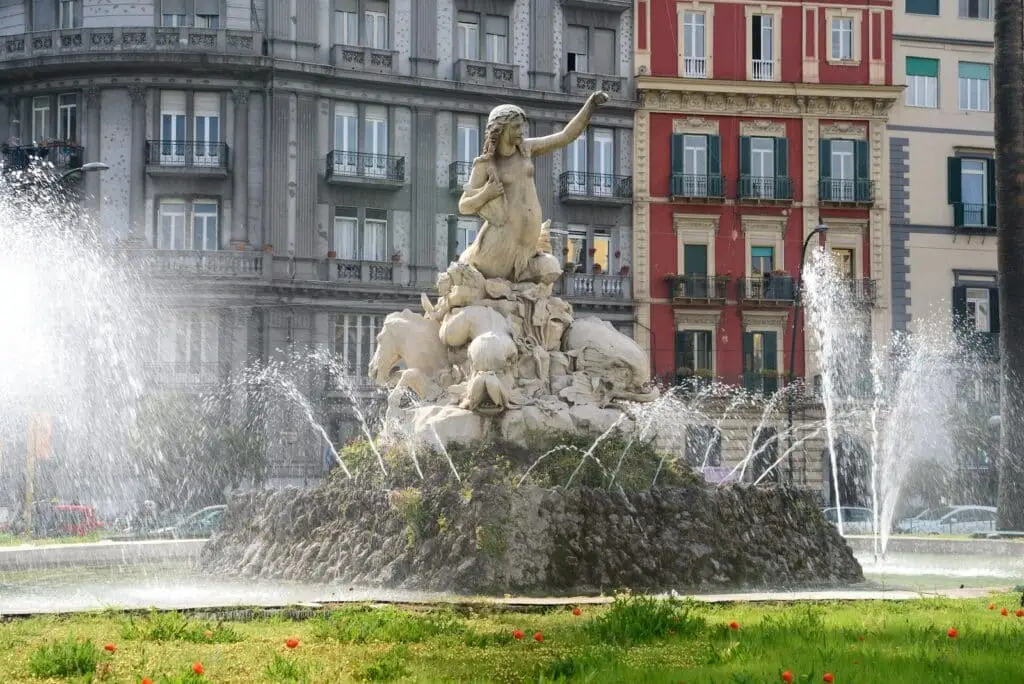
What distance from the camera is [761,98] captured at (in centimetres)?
4753

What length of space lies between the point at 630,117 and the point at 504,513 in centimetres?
3532

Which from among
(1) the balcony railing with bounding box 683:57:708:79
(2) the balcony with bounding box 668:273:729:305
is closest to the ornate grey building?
(2) the balcony with bounding box 668:273:729:305

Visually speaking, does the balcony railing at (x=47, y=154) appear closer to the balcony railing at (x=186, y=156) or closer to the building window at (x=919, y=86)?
the balcony railing at (x=186, y=156)

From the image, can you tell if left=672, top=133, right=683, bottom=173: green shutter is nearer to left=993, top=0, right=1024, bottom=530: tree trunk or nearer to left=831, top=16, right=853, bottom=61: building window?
left=831, top=16, right=853, bottom=61: building window

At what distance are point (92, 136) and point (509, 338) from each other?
30.2 m

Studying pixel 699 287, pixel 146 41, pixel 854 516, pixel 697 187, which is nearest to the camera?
pixel 854 516

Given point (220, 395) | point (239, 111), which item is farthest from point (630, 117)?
point (220, 395)

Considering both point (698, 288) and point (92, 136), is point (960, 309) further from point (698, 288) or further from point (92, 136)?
point (92, 136)

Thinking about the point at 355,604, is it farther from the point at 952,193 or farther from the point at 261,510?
the point at 952,193

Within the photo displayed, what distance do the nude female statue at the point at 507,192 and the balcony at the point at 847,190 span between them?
33.5 m

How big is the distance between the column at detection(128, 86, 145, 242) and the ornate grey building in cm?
4

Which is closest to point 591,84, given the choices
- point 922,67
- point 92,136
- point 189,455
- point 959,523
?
point 922,67

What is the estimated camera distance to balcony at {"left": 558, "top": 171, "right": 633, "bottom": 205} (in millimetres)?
45844

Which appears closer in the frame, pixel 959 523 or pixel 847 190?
pixel 959 523
